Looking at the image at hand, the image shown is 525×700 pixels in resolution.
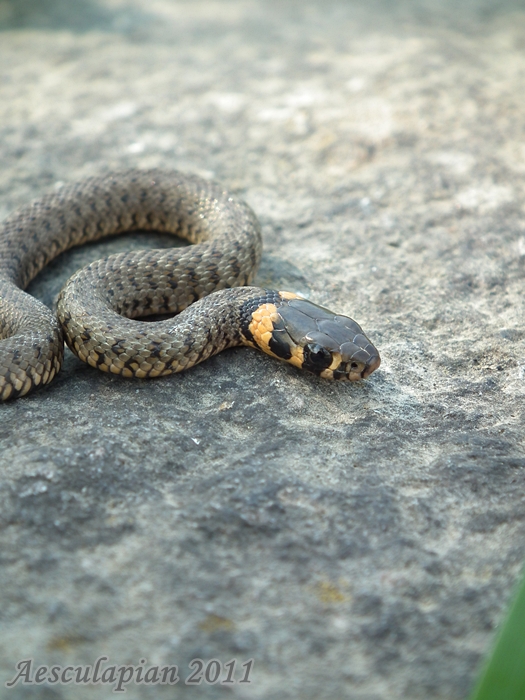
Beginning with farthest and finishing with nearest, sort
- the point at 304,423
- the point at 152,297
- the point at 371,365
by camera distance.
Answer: the point at 152,297
the point at 371,365
the point at 304,423

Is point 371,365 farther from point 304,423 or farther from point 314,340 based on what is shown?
point 304,423

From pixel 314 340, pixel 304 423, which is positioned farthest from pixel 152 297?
pixel 304 423

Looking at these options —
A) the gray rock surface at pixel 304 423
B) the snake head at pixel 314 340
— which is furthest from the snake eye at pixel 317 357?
the gray rock surface at pixel 304 423

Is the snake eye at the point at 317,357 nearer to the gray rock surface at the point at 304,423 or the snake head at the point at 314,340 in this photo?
the snake head at the point at 314,340

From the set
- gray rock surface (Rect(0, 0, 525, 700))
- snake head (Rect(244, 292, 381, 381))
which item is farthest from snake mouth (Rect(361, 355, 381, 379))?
gray rock surface (Rect(0, 0, 525, 700))

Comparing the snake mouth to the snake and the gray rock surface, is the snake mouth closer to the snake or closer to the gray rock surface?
the snake

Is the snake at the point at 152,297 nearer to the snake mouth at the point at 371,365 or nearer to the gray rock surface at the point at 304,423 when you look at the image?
the snake mouth at the point at 371,365

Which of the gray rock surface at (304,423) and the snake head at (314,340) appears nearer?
the gray rock surface at (304,423)

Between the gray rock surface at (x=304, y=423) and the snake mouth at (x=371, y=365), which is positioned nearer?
the gray rock surface at (x=304, y=423)
